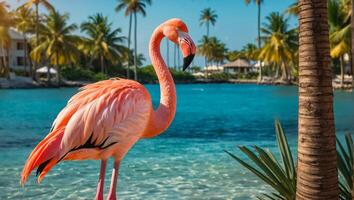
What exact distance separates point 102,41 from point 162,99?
56.8m

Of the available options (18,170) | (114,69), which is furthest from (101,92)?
(114,69)

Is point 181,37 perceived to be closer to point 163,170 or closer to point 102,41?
point 163,170

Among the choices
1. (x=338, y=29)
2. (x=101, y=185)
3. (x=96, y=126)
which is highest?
(x=338, y=29)

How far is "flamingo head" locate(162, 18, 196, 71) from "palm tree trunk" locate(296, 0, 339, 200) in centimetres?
68

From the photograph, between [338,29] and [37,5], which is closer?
[338,29]

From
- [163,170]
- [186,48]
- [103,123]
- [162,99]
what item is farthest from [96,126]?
[163,170]

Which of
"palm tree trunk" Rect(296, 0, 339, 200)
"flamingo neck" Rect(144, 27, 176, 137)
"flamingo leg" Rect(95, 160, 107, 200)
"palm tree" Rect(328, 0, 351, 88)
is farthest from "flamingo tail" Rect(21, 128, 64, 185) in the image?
"palm tree" Rect(328, 0, 351, 88)

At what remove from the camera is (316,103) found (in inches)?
100

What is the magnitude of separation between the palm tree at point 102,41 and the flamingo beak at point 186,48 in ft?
182

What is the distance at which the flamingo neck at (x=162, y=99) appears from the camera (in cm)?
320

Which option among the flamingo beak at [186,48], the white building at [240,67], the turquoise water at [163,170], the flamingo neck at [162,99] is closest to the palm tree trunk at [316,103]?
the flamingo beak at [186,48]

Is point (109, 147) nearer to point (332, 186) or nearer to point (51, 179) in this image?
point (332, 186)

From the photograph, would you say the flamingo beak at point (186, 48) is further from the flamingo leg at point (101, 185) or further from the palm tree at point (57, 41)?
the palm tree at point (57, 41)

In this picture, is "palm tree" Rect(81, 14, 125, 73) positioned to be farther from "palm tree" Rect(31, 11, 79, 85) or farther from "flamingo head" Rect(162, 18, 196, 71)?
"flamingo head" Rect(162, 18, 196, 71)
